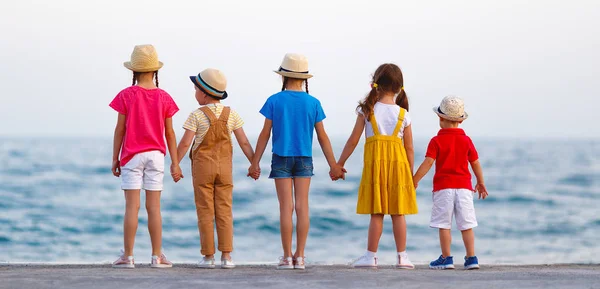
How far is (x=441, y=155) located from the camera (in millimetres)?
6734

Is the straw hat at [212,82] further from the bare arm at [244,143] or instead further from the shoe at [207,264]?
the shoe at [207,264]

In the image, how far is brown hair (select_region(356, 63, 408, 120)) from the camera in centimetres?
671

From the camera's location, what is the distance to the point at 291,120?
663 cm

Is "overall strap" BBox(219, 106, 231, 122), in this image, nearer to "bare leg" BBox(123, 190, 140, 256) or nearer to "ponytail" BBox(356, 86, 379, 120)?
"bare leg" BBox(123, 190, 140, 256)

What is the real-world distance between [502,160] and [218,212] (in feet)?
116

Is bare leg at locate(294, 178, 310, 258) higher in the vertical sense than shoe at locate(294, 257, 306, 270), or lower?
Result: higher

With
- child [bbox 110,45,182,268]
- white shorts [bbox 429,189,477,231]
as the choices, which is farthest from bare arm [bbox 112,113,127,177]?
white shorts [bbox 429,189,477,231]

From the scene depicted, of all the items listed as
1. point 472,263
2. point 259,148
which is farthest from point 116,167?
point 472,263

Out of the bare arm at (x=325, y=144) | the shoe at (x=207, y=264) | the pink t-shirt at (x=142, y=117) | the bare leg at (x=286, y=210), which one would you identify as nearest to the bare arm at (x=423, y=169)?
the bare arm at (x=325, y=144)

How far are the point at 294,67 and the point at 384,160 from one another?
1.05m

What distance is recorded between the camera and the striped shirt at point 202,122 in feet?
21.6

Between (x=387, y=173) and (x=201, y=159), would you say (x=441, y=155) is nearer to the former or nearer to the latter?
(x=387, y=173)

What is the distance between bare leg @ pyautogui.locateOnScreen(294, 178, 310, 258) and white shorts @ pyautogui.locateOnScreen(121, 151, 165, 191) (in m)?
1.10

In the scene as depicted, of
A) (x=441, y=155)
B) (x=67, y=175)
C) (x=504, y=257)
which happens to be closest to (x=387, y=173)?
(x=441, y=155)
